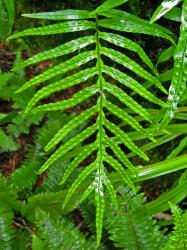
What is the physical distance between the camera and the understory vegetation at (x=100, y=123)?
61.3 inches

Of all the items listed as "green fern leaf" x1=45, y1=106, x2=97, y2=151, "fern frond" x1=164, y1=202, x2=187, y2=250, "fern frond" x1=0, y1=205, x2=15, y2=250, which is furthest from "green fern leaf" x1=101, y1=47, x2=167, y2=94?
"fern frond" x1=0, y1=205, x2=15, y2=250

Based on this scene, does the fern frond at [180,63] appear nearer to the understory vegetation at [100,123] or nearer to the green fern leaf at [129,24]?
the understory vegetation at [100,123]

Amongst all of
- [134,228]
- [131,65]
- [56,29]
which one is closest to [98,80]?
[131,65]

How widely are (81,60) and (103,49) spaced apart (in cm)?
10

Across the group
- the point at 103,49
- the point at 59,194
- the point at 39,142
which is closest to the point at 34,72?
the point at 39,142

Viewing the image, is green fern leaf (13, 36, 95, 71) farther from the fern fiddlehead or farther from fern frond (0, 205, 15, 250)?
fern frond (0, 205, 15, 250)

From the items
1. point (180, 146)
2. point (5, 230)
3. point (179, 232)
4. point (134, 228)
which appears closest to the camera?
point (179, 232)

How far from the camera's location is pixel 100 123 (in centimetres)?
162

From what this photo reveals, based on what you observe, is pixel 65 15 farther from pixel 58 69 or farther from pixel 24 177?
pixel 24 177

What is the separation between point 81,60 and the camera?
5.20ft

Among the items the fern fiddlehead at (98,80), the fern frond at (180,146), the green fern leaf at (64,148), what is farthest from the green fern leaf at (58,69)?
the fern frond at (180,146)

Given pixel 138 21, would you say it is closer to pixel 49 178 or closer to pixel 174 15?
pixel 174 15

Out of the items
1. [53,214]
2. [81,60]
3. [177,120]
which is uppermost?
[81,60]

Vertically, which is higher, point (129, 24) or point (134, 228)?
point (129, 24)
